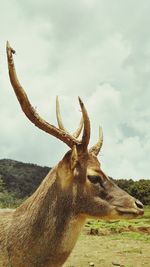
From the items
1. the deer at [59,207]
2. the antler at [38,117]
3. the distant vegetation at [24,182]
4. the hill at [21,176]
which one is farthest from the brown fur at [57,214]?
the hill at [21,176]

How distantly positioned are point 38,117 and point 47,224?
1.45 m

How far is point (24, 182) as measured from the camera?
66125 mm

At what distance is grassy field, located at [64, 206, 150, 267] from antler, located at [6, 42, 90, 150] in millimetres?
5677

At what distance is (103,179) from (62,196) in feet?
2.05

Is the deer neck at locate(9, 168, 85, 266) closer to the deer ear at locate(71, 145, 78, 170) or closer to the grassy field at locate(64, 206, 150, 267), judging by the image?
the deer ear at locate(71, 145, 78, 170)

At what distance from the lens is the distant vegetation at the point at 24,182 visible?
1690 inches

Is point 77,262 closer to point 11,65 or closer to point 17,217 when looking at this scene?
point 17,217

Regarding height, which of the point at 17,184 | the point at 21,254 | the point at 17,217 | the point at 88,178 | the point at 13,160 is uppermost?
the point at 13,160

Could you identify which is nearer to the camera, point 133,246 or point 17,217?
point 17,217

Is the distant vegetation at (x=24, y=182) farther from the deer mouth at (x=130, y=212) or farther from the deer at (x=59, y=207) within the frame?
the deer mouth at (x=130, y=212)

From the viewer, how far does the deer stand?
273 inches

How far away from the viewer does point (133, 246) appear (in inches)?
658

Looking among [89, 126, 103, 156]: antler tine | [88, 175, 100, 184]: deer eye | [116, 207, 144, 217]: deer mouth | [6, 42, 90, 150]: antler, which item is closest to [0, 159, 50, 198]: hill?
[89, 126, 103, 156]: antler tine

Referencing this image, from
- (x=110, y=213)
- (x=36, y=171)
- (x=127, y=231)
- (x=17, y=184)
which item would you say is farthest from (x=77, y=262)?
(x=36, y=171)
